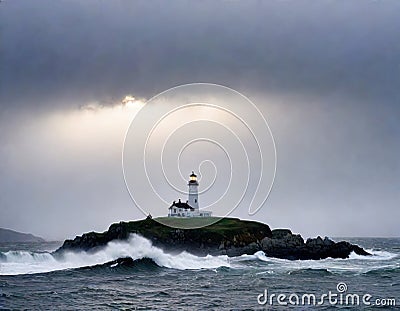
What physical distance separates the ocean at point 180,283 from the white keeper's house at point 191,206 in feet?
40.9

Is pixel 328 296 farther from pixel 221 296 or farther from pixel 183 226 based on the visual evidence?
pixel 183 226

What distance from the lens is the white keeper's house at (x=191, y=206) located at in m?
64.1

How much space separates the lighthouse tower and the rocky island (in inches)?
274

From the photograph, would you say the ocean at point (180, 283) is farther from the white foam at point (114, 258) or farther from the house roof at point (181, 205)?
the house roof at point (181, 205)

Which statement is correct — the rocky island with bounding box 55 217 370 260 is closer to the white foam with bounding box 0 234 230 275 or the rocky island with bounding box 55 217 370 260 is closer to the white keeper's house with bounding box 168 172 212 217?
the white foam with bounding box 0 234 230 275

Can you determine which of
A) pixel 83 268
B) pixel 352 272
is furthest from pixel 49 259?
pixel 352 272

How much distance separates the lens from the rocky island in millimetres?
52188

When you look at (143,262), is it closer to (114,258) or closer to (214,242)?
(114,258)

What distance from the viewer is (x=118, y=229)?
175 feet

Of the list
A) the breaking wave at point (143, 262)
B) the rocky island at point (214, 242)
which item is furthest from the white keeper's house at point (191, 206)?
the breaking wave at point (143, 262)

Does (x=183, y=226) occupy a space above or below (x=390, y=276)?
above

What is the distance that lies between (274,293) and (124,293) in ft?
25.9

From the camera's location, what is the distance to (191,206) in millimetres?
64062

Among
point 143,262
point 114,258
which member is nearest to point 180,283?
point 143,262
